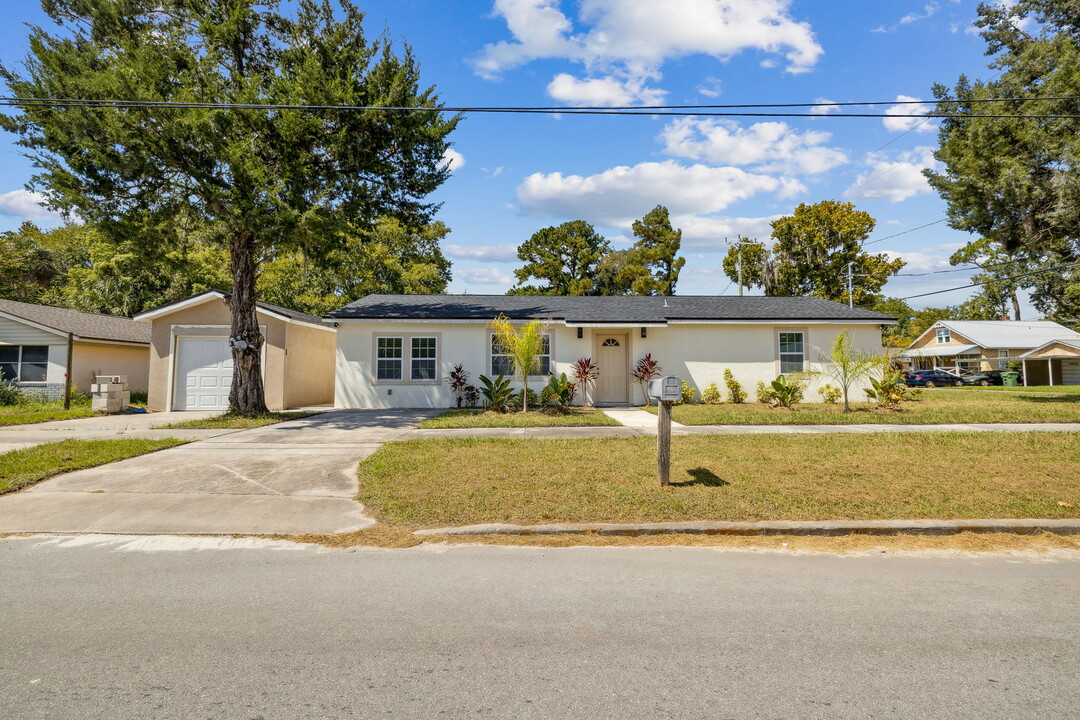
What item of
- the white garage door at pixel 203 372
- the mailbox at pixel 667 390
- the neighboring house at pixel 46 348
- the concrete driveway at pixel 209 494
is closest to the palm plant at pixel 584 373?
the concrete driveway at pixel 209 494

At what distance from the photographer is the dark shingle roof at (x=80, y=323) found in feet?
60.6

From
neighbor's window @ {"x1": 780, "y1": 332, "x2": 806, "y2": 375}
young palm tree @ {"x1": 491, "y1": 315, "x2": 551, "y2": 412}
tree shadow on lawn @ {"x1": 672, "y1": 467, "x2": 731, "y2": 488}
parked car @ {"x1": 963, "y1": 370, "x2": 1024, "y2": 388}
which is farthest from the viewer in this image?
parked car @ {"x1": 963, "y1": 370, "x2": 1024, "y2": 388}

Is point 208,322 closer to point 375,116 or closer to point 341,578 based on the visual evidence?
point 375,116

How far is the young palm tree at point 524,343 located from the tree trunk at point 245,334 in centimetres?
653

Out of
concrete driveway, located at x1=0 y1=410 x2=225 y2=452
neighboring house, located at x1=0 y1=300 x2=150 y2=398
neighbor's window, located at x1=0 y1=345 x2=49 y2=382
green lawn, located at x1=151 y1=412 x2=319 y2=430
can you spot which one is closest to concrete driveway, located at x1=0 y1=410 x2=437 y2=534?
concrete driveway, located at x1=0 y1=410 x2=225 y2=452

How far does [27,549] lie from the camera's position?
16.0 feet

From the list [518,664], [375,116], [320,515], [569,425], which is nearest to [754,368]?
[569,425]

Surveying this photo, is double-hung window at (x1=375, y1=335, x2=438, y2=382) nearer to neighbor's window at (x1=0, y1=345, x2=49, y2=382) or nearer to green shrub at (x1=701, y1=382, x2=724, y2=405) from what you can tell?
green shrub at (x1=701, y1=382, x2=724, y2=405)

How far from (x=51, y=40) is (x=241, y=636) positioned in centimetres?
1591

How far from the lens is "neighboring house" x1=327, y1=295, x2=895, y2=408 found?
1659cm

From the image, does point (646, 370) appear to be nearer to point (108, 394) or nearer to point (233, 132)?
point (233, 132)

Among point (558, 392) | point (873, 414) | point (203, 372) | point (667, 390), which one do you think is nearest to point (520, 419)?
point (558, 392)

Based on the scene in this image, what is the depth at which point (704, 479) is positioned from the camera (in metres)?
6.98

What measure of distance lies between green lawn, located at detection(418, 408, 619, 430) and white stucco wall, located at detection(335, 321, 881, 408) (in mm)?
2037
